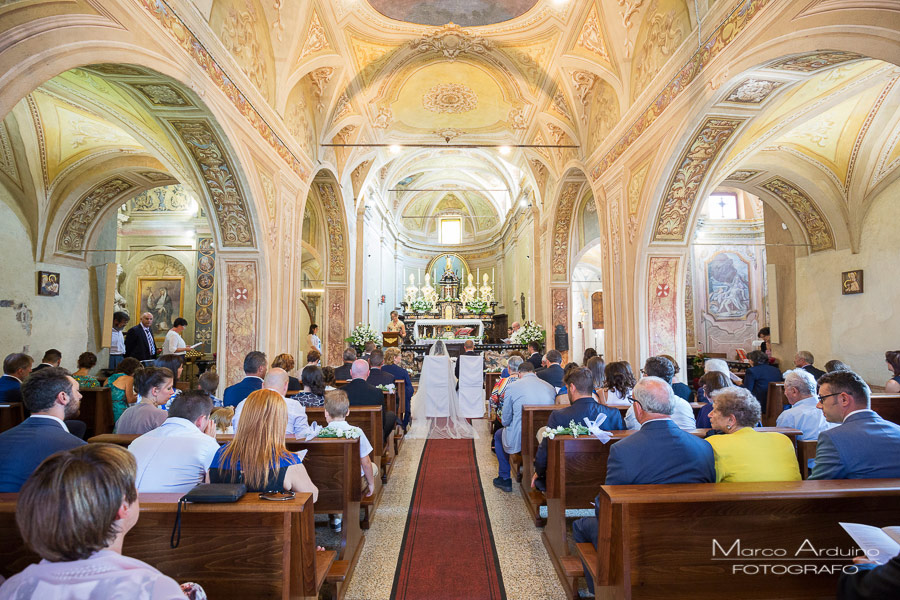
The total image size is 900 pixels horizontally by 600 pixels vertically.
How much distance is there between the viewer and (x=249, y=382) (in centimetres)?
489

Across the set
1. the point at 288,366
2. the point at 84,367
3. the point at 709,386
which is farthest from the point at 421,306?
the point at 709,386

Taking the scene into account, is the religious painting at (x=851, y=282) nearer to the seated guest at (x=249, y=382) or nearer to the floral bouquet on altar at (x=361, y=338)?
the floral bouquet on altar at (x=361, y=338)

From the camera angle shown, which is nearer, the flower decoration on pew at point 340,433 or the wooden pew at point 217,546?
the wooden pew at point 217,546

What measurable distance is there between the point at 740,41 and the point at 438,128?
9494 mm

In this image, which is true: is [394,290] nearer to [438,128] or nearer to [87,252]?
[438,128]

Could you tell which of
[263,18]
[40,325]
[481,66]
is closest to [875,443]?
[263,18]

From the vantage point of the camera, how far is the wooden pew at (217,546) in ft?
6.55

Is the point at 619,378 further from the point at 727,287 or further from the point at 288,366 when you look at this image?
the point at 727,287

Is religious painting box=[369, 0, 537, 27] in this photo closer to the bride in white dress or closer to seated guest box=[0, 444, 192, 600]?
the bride in white dress

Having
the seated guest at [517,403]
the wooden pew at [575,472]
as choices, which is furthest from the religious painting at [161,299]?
the wooden pew at [575,472]

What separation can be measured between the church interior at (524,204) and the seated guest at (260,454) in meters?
0.31

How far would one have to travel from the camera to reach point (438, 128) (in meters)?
14.1

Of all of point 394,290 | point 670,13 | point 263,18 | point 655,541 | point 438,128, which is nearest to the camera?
point 655,541

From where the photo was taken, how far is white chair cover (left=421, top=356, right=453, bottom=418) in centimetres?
809
